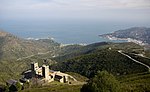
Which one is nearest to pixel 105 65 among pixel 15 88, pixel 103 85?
pixel 15 88

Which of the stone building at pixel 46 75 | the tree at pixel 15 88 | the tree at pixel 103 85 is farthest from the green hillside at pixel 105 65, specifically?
the tree at pixel 103 85

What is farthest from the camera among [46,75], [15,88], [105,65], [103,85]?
[105,65]

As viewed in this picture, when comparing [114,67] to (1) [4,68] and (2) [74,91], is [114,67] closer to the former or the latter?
(2) [74,91]

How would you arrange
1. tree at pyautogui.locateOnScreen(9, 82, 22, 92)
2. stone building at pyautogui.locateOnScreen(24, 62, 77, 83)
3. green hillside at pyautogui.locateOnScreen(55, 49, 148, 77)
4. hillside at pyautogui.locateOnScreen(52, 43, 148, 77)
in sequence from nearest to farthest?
tree at pyautogui.locateOnScreen(9, 82, 22, 92), stone building at pyautogui.locateOnScreen(24, 62, 77, 83), green hillside at pyautogui.locateOnScreen(55, 49, 148, 77), hillside at pyautogui.locateOnScreen(52, 43, 148, 77)

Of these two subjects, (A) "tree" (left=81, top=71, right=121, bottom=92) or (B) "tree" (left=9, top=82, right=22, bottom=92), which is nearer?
(A) "tree" (left=81, top=71, right=121, bottom=92)

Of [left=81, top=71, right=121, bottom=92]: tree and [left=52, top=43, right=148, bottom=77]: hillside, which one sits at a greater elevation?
[left=81, top=71, right=121, bottom=92]: tree

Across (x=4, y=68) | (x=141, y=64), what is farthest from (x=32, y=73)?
(x=4, y=68)

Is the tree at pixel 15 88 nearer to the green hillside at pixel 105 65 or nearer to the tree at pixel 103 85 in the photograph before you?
the tree at pixel 103 85

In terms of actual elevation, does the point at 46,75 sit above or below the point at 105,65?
above

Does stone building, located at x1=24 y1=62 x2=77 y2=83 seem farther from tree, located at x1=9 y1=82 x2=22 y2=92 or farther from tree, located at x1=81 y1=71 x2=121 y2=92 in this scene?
tree, located at x1=81 y1=71 x2=121 y2=92

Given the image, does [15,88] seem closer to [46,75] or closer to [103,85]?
[46,75]

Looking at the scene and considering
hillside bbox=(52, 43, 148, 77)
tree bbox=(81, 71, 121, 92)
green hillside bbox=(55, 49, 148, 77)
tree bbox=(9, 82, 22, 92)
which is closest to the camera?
tree bbox=(81, 71, 121, 92)

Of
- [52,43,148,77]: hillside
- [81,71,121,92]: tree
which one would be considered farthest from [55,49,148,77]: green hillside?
[81,71,121,92]: tree
